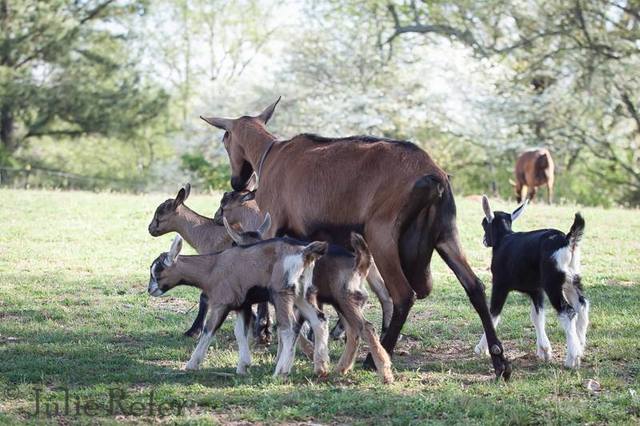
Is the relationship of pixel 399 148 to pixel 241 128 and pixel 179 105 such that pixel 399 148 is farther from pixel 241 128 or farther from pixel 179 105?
pixel 179 105

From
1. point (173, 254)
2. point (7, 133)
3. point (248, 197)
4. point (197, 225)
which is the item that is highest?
point (7, 133)

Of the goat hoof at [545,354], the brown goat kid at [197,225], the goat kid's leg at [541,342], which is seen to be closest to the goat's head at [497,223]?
the goat kid's leg at [541,342]

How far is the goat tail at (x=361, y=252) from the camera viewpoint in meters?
7.63

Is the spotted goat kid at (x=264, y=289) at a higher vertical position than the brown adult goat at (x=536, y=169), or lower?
lower

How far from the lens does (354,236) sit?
762 cm

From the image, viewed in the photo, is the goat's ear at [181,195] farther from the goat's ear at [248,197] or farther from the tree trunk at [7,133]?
the tree trunk at [7,133]

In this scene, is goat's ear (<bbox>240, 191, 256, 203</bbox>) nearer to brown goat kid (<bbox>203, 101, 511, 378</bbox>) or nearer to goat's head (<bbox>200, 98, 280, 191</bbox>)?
goat's head (<bbox>200, 98, 280, 191</bbox>)

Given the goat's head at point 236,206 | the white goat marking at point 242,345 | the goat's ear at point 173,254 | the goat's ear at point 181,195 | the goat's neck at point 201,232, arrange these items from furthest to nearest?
the goat's ear at point 181,195 < the goat's head at point 236,206 < the goat's neck at point 201,232 < the goat's ear at point 173,254 < the white goat marking at point 242,345

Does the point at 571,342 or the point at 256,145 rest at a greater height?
the point at 256,145

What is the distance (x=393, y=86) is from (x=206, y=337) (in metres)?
28.8

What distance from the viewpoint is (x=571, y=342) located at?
787cm

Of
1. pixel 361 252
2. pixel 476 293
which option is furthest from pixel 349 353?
pixel 476 293

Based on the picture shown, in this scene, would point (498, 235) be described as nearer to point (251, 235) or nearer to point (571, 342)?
point (571, 342)

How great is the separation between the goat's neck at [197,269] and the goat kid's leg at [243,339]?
0.39m
